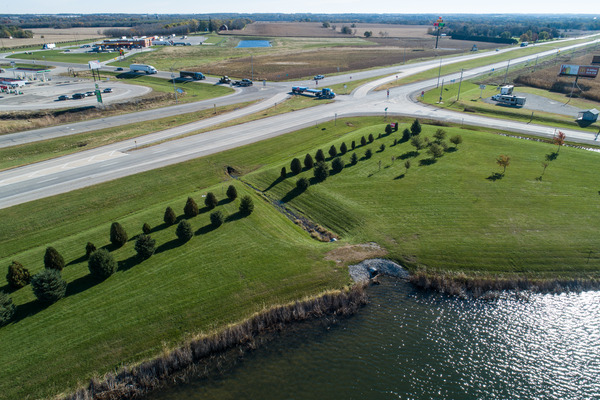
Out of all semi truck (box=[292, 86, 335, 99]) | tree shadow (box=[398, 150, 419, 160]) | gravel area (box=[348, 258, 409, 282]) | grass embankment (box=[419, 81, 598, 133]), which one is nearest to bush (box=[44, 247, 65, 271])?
gravel area (box=[348, 258, 409, 282])

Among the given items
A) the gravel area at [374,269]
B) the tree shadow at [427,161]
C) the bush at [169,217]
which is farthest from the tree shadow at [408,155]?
the bush at [169,217]

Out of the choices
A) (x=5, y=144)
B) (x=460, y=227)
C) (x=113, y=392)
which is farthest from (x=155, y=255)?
(x=5, y=144)

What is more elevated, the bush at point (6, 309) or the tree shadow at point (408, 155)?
the tree shadow at point (408, 155)

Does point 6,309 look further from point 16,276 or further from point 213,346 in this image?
point 213,346

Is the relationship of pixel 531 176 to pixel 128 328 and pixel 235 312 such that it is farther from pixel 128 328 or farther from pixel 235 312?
pixel 128 328

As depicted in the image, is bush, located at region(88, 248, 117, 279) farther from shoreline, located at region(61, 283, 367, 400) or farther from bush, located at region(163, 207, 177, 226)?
shoreline, located at region(61, 283, 367, 400)

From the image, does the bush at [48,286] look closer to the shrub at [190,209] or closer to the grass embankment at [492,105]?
the shrub at [190,209]
